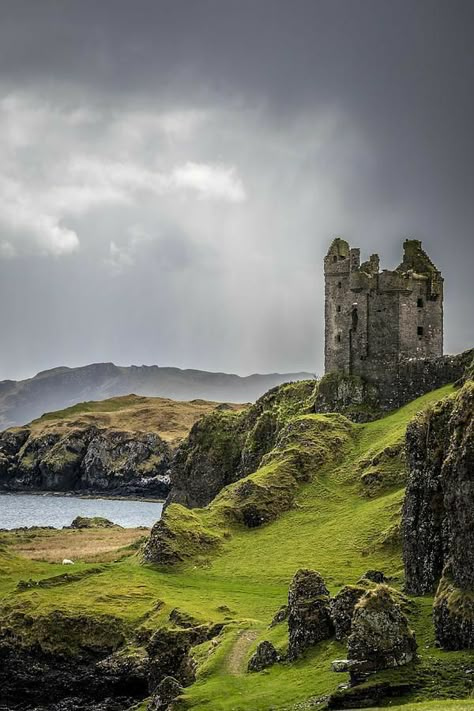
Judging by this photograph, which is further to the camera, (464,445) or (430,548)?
(430,548)

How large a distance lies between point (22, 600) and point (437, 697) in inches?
1581

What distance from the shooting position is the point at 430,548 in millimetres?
42312

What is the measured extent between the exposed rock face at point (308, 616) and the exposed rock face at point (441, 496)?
4.73 meters

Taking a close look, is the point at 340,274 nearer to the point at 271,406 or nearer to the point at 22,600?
the point at 271,406

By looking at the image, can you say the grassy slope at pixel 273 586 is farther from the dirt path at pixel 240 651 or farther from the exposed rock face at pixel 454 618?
the exposed rock face at pixel 454 618

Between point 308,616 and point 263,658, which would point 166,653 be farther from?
point 308,616

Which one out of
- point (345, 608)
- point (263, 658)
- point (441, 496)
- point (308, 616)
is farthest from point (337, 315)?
point (345, 608)

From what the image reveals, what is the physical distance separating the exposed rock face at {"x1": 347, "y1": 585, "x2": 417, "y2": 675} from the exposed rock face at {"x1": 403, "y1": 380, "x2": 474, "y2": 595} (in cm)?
293

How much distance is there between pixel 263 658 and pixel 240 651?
4.22m

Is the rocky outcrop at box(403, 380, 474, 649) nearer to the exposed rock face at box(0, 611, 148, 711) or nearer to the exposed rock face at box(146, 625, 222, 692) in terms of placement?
the exposed rock face at box(146, 625, 222, 692)

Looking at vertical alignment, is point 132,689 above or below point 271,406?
below

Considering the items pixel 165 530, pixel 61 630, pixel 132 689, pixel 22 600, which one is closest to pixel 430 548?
pixel 132 689

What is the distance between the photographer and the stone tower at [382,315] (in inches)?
4006

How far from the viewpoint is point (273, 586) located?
64688mm
